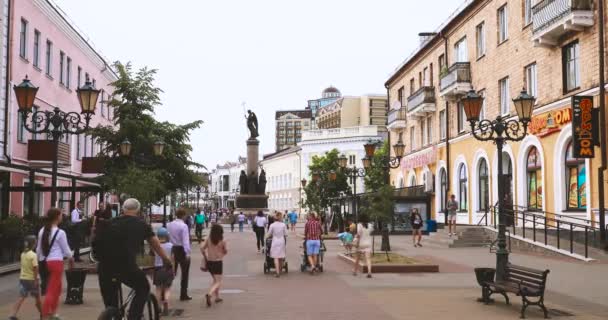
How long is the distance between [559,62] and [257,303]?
1814 cm

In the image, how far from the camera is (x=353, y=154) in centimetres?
8712

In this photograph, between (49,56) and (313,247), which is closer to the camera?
(313,247)

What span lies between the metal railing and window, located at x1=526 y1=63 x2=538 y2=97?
192 inches

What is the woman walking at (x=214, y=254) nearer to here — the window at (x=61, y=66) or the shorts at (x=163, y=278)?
the shorts at (x=163, y=278)

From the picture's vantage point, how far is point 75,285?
12242 mm

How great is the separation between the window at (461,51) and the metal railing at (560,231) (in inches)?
426

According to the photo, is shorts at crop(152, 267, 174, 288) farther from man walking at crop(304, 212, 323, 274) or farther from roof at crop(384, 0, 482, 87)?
roof at crop(384, 0, 482, 87)

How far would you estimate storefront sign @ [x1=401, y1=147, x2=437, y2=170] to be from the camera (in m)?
42.7

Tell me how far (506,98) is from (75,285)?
24.2 metres

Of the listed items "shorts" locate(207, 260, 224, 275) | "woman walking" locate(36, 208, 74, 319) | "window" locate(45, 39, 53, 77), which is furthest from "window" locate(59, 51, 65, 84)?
"woman walking" locate(36, 208, 74, 319)

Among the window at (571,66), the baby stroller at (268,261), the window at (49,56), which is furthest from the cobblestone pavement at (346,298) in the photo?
the window at (49,56)

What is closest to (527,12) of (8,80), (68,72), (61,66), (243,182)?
(8,80)

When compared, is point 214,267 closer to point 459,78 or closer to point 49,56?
point 49,56

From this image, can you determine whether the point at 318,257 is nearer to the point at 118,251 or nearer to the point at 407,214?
the point at 118,251
